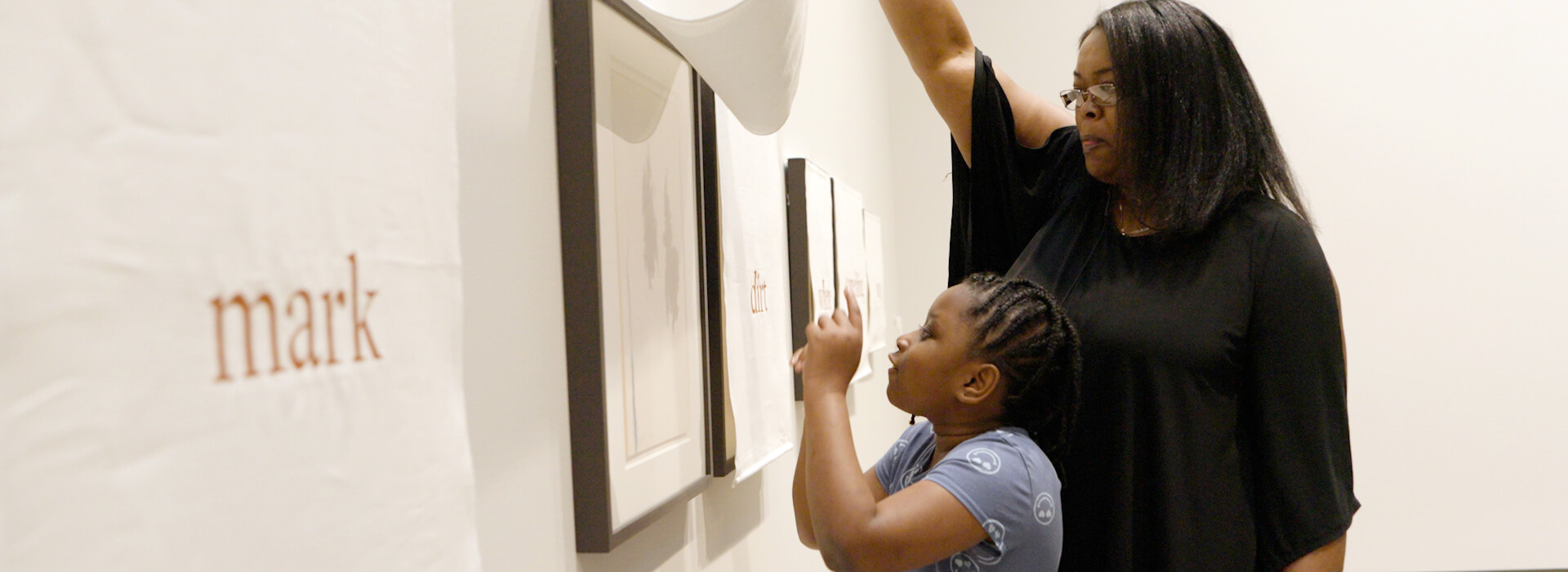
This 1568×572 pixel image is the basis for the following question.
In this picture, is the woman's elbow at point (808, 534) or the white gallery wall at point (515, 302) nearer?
the white gallery wall at point (515, 302)

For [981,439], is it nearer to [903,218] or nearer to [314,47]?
[314,47]

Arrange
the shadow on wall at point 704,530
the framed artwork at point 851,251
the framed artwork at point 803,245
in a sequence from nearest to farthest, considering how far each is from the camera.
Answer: the shadow on wall at point 704,530 → the framed artwork at point 803,245 → the framed artwork at point 851,251

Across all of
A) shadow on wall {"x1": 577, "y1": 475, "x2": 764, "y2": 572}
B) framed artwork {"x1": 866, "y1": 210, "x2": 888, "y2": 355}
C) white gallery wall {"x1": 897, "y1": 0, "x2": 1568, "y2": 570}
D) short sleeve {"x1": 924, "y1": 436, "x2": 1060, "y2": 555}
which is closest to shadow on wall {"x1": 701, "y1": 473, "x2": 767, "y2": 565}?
shadow on wall {"x1": 577, "y1": 475, "x2": 764, "y2": 572}

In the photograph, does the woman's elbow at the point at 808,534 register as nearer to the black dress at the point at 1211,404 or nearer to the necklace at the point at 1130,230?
the black dress at the point at 1211,404

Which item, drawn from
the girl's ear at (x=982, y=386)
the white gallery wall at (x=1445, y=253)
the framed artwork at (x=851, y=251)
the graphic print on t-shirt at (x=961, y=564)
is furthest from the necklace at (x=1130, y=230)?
the white gallery wall at (x=1445, y=253)

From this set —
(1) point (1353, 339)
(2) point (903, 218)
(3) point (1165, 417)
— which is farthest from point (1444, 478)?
(3) point (1165, 417)

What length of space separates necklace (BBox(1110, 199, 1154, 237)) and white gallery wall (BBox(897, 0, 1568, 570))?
2.31 metres

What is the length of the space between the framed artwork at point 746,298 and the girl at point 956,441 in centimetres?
15

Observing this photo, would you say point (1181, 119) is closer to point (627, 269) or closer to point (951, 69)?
point (951, 69)

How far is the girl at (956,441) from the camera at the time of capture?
77 centimetres

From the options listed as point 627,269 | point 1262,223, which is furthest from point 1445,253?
point 627,269

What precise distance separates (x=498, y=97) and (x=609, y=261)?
0.17 metres

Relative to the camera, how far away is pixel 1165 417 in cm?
89

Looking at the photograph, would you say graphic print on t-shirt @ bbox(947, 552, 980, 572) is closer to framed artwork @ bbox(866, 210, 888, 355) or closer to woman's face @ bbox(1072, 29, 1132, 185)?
woman's face @ bbox(1072, 29, 1132, 185)
